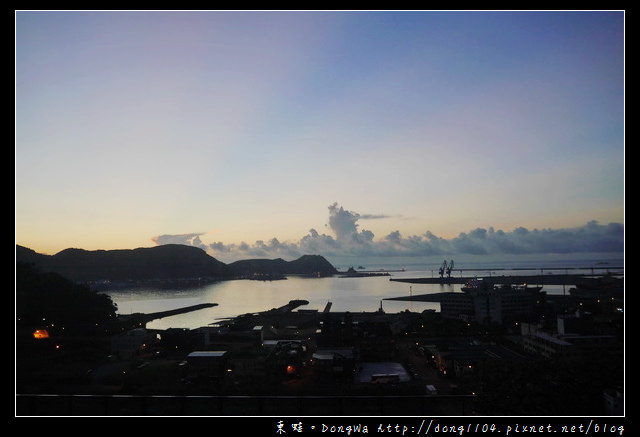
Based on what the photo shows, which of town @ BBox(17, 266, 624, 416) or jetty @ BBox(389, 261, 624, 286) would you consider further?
jetty @ BBox(389, 261, 624, 286)

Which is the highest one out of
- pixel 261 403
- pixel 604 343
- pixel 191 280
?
pixel 261 403

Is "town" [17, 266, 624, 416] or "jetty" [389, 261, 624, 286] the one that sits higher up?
"town" [17, 266, 624, 416]

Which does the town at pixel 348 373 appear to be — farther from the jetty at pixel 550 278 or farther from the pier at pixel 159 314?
the jetty at pixel 550 278

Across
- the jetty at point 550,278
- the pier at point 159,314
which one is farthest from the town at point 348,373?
the jetty at point 550,278

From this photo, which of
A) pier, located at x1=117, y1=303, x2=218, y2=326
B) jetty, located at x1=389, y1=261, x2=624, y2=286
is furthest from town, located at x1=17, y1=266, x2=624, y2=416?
jetty, located at x1=389, y1=261, x2=624, y2=286

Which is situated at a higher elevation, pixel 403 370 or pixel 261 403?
pixel 261 403

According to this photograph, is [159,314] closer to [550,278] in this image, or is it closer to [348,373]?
[348,373]

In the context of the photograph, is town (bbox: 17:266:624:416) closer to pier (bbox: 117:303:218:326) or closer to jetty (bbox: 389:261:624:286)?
pier (bbox: 117:303:218:326)

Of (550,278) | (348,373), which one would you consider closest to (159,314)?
(348,373)

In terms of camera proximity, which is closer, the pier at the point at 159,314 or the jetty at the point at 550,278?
the pier at the point at 159,314
